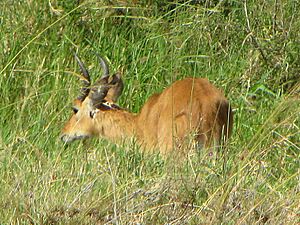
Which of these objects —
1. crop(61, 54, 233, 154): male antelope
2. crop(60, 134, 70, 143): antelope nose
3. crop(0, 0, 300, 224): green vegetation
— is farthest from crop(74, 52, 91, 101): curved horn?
crop(60, 134, 70, 143): antelope nose

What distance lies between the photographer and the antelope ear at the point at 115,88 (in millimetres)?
8562

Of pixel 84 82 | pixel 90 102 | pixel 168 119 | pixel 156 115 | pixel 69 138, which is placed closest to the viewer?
pixel 168 119

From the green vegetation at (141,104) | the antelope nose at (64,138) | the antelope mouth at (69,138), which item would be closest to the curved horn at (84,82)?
the green vegetation at (141,104)

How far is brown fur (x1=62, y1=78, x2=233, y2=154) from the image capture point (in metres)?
7.55

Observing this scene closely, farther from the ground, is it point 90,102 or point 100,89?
point 100,89

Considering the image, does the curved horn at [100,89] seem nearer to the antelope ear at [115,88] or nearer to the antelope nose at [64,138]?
the antelope ear at [115,88]

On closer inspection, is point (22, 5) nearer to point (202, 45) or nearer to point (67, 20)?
point (67, 20)

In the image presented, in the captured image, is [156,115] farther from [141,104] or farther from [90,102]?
[141,104]

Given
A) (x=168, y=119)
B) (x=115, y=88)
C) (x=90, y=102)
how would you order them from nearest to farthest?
(x=168, y=119) < (x=90, y=102) < (x=115, y=88)

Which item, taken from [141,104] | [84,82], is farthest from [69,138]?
[141,104]

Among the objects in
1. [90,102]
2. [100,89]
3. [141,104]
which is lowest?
[141,104]

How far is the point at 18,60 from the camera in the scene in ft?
29.1

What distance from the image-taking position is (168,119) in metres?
7.89

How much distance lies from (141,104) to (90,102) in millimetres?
737
